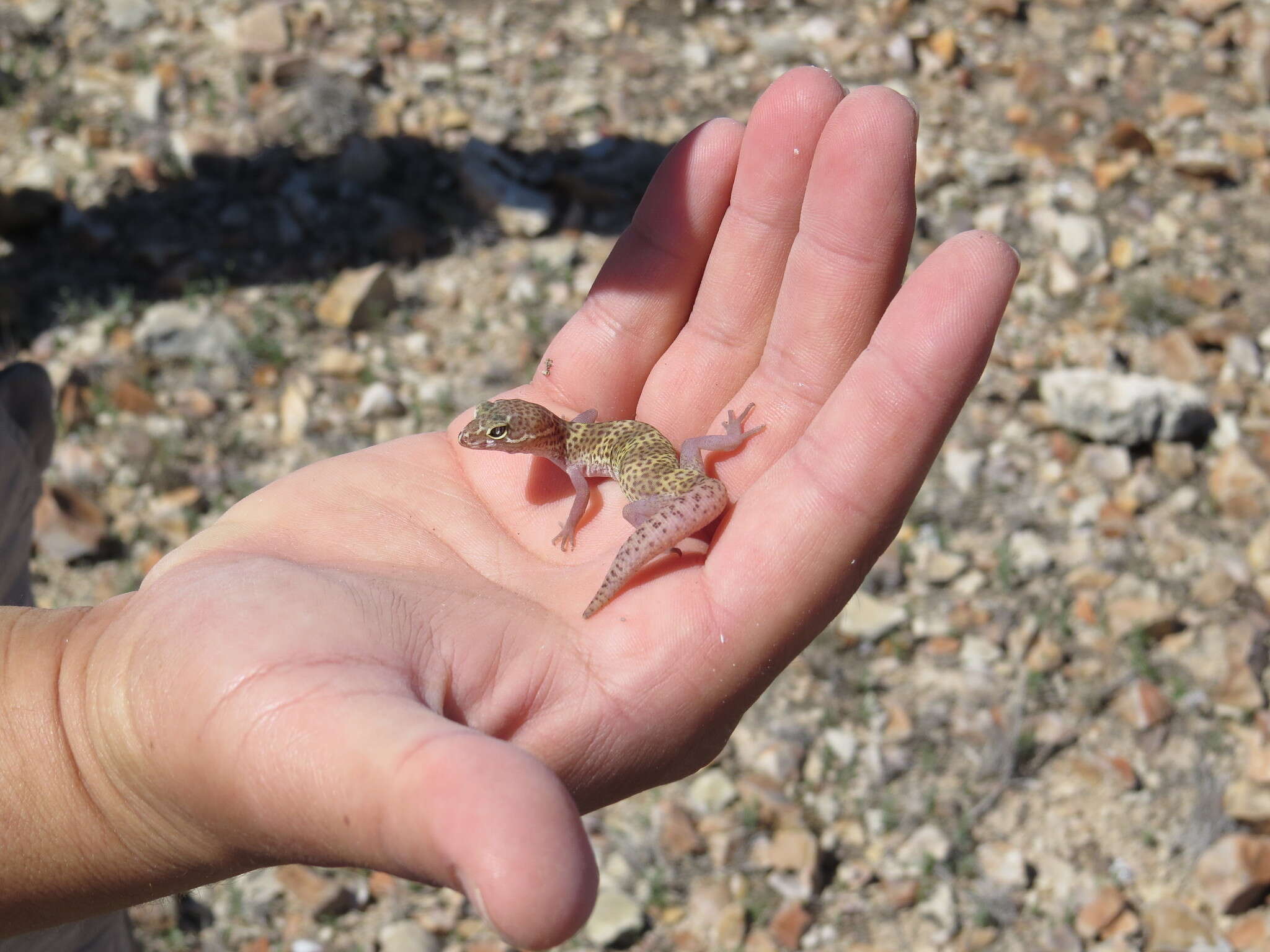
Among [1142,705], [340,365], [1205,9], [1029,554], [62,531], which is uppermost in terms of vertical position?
[1205,9]

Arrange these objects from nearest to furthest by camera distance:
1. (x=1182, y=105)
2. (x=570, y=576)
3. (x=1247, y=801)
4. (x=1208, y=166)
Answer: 1. (x=570, y=576)
2. (x=1247, y=801)
3. (x=1208, y=166)
4. (x=1182, y=105)

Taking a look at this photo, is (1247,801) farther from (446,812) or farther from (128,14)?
(128,14)

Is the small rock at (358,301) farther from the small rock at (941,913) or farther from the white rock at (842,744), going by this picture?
the small rock at (941,913)

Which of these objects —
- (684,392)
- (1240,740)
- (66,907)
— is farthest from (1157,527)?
(66,907)

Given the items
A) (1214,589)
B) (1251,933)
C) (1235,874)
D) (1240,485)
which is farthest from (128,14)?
(1251,933)

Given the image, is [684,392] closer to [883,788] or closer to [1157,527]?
[883,788]

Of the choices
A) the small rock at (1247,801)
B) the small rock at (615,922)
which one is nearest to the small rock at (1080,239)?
the small rock at (1247,801)
